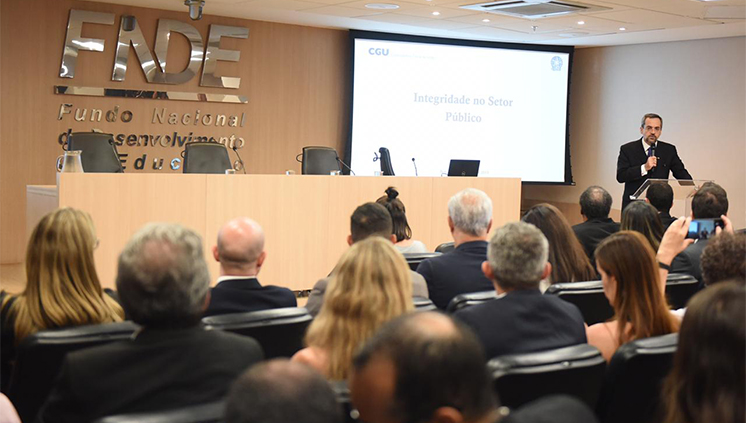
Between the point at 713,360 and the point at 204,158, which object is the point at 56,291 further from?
the point at 204,158

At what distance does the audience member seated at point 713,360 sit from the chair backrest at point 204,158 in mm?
6355

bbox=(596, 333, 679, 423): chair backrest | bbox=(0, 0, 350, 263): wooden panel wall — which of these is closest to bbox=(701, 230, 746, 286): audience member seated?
bbox=(596, 333, 679, 423): chair backrest

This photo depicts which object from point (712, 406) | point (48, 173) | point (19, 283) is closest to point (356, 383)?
point (712, 406)

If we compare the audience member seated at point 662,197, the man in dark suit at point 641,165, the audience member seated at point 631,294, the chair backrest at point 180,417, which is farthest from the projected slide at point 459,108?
the chair backrest at point 180,417

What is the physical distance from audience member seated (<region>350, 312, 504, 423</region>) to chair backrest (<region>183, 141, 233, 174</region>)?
6.44 meters

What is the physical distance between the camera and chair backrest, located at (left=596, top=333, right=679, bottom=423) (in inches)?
87.4

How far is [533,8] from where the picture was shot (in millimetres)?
8797

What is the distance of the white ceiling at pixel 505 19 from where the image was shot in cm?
856

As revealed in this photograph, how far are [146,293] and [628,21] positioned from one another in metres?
8.78

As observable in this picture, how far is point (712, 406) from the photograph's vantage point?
1437 millimetres

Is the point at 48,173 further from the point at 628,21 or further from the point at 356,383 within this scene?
the point at 356,383

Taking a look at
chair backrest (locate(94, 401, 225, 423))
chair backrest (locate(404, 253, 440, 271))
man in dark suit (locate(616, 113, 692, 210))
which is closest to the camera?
chair backrest (locate(94, 401, 225, 423))

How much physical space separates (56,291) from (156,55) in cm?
721

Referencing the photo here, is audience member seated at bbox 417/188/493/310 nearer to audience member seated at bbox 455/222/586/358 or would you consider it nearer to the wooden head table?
audience member seated at bbox 455/222/586/358
